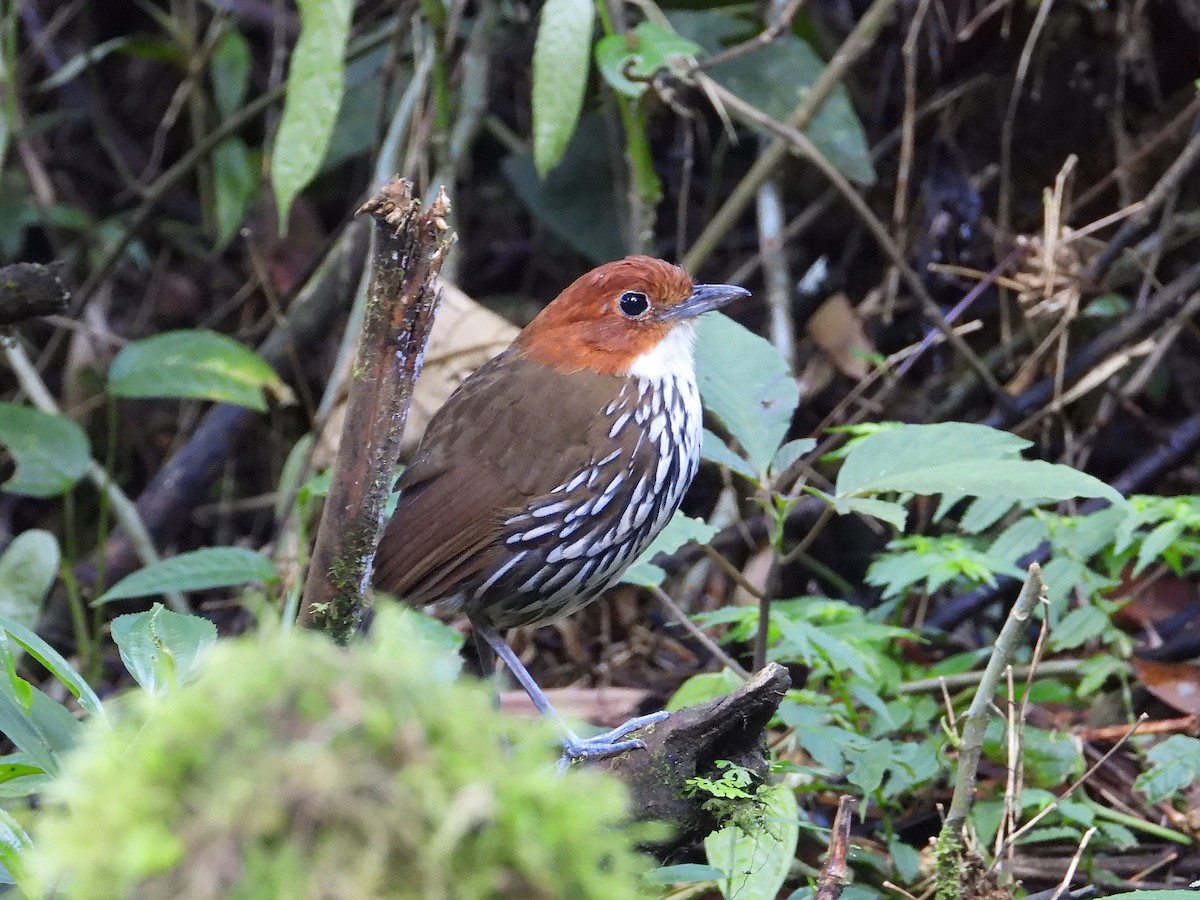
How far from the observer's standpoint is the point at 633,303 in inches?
122

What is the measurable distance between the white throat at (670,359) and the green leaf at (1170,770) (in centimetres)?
120

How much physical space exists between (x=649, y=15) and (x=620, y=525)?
6.15ft

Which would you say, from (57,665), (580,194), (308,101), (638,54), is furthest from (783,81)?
(57,665)

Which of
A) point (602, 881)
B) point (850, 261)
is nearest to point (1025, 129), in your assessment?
point (850, 261)

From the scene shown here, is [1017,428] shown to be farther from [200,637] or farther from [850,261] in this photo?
[200,637]

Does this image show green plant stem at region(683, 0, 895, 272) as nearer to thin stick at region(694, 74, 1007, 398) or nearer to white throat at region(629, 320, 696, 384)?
thin stick at region(694, 74, 1007, 398)

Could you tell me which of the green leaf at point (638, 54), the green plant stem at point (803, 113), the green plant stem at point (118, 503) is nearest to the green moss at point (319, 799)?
the green leaf at point (638, 54)

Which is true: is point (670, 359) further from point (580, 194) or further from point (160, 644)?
point (580, 194)

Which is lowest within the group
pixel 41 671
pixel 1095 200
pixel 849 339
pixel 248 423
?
pixel 41 671

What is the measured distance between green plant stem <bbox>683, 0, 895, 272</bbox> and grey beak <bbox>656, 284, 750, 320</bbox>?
127cm

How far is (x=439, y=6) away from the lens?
432 centimetres

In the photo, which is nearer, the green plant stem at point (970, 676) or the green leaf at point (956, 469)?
the green leaf at point (956, 469)

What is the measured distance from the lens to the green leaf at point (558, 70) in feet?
12.3

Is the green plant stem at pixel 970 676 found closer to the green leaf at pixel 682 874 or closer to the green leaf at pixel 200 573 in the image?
the green leaf at pixel 682 874
